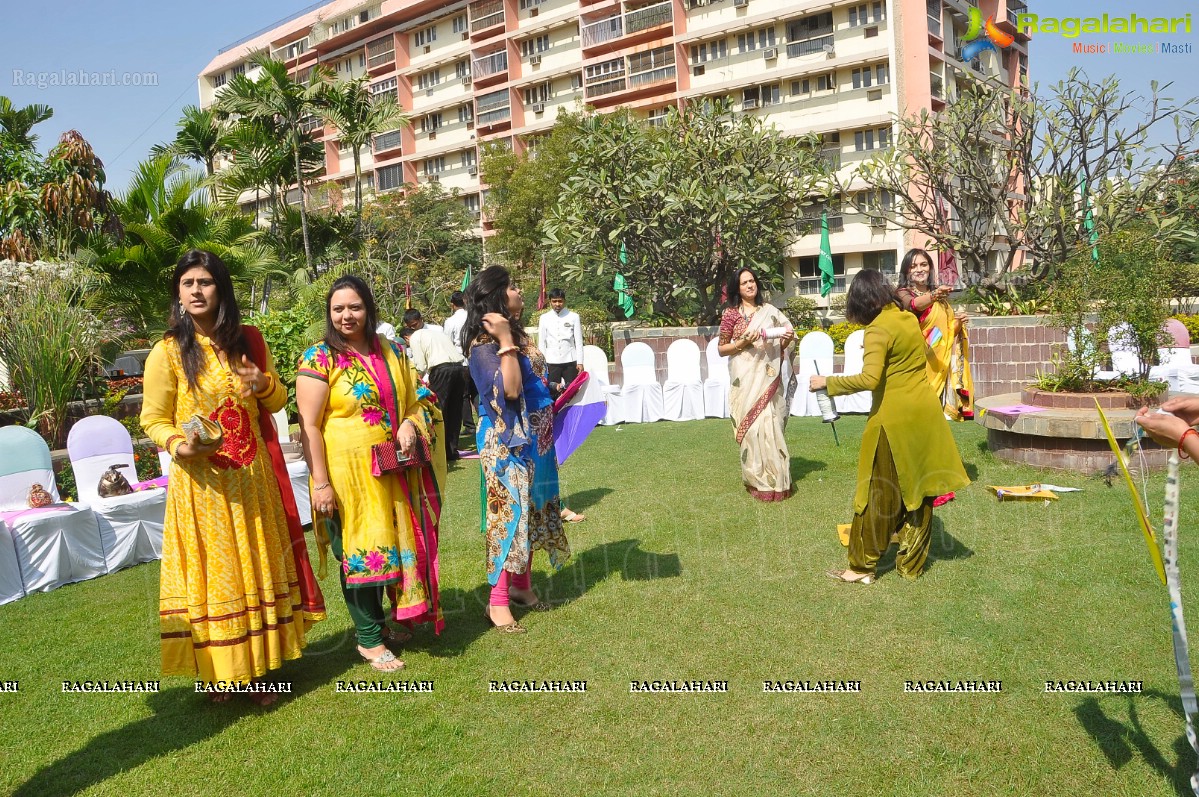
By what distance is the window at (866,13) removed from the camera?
31.9 metres

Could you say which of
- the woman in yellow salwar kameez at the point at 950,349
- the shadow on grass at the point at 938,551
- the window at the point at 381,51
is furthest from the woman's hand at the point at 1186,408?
the window at the point at 381,51

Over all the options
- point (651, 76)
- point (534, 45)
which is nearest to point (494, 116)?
point (534, 45)

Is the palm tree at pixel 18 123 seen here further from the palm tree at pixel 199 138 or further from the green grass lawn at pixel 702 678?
the green grass lawn at pixel 702 678

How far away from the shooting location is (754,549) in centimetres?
564

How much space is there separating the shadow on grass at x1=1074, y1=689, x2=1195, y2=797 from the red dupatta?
10.1 feet

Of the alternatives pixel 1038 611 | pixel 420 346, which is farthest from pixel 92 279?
pixel 1038 611

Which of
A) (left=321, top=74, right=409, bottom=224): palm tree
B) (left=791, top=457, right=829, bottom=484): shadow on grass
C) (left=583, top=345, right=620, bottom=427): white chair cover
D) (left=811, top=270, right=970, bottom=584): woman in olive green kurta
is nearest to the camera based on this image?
(left=811, top=270, right=970, bottom=584): woman in olive green kurta

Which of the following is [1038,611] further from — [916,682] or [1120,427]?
[1120,427]

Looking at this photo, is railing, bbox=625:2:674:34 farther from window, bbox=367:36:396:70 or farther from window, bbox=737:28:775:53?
window, bbox=367:36:396:70

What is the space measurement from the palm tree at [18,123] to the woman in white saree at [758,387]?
1477 cm

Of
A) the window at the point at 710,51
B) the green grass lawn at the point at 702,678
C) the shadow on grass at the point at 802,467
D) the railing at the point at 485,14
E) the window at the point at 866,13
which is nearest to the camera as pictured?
the green grass lawn at the point at 702,678

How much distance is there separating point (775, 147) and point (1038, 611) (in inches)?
517

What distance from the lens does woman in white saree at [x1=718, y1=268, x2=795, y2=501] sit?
22.6ft

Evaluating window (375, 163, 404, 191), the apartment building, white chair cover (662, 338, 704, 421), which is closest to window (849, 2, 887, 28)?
the apartment building
